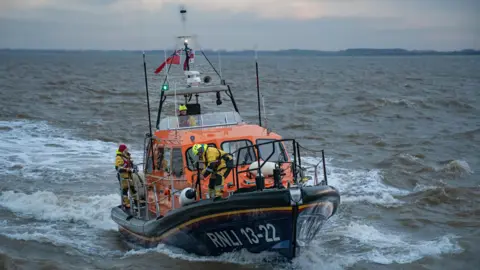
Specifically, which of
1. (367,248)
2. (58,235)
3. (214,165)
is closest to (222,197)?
(214,165)

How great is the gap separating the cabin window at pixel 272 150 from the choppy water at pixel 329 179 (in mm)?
1589

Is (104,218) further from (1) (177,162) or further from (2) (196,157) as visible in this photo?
(2) (196,157)

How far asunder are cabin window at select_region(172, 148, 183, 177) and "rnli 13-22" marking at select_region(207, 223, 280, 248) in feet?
4.58

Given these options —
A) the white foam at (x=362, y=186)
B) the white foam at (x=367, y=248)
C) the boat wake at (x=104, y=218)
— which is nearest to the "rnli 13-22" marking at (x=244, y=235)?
the boat wake at (x=104, y=218)

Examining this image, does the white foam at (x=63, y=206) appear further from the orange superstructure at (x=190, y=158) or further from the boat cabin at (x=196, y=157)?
the orange superstructure at (x=190, y=158)

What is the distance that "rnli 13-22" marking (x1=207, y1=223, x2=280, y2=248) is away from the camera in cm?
897

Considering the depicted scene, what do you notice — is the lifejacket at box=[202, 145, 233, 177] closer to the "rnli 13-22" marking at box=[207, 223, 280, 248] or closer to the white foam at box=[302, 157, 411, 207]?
the "rnli 13-22" marking at box=[207, 223, 280, 248]

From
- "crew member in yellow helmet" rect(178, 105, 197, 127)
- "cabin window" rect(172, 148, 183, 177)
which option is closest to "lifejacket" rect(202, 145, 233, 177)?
"cabin window" rect(172, 148, 183, 177)

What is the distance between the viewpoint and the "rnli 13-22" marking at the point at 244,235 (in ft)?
29.4

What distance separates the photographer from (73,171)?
17266 mm

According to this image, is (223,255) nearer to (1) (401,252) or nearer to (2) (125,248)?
(2) (125,248)

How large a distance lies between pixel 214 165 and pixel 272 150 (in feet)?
5.80

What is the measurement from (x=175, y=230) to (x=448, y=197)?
774 cm

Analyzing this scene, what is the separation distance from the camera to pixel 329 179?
644 inches
